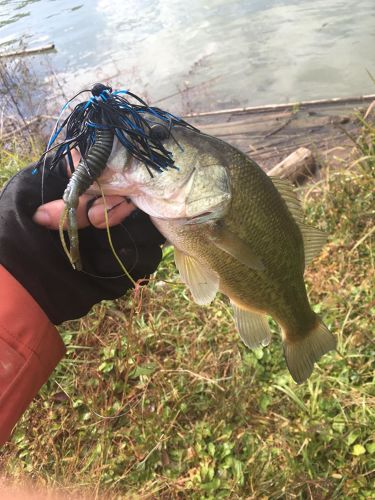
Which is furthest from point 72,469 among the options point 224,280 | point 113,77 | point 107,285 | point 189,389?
point 113,77

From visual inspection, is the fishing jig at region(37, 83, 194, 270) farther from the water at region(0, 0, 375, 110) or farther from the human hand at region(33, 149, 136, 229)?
the water at region(0, 0, 375, 110)

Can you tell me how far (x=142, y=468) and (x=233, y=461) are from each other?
22.2 inches

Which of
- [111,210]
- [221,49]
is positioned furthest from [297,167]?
[221,49]

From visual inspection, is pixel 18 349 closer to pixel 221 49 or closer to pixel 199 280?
pixel 199 280

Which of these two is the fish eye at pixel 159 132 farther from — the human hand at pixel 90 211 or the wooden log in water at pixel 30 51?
the wooden log in water at pixel 30 51

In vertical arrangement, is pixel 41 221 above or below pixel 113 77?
above

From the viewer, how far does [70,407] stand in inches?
121

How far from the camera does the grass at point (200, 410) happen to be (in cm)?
255

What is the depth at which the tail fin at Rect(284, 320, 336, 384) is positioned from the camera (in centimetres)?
218

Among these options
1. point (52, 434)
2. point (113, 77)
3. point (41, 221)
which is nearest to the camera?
point (41, 221)

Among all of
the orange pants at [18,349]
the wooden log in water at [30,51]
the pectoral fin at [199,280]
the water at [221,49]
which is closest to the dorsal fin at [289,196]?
the pectoral fin at [199,280]

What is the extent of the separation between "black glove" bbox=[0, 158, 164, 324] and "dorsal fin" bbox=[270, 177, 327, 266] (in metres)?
0.59

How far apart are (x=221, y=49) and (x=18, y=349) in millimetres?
11310

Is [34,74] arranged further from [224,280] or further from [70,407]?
[224,280]
